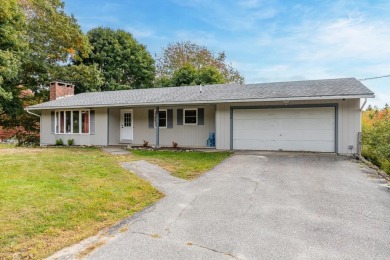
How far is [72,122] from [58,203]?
1228 cm

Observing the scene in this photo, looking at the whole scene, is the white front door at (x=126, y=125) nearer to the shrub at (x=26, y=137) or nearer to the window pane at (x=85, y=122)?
the window pane at (x=85, y=122)

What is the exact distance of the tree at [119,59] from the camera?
27859mm

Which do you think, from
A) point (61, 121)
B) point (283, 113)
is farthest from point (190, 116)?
point (61, 121)

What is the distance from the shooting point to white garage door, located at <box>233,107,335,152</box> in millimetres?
11352

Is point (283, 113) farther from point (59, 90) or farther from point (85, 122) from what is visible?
point (59, 90)

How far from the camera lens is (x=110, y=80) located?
28156 mm

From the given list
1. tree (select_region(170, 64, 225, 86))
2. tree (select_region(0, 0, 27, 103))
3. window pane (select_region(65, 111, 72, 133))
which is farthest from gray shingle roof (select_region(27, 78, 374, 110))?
tree (select_region(170, 64, 225, 86))

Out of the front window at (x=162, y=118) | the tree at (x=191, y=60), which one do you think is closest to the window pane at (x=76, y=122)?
the front window at (x=162, y=118)

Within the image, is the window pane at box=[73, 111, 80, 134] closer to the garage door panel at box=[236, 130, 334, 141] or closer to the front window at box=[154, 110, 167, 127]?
the front window at box=[154, 110, 167, 127]

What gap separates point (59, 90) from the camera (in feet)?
61.6

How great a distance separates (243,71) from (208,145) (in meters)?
21.2

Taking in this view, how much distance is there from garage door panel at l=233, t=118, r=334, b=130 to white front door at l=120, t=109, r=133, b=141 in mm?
6468

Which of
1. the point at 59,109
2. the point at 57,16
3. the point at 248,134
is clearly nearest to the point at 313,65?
the point at 248,134

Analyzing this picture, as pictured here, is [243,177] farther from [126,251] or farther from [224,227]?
[126,251]
